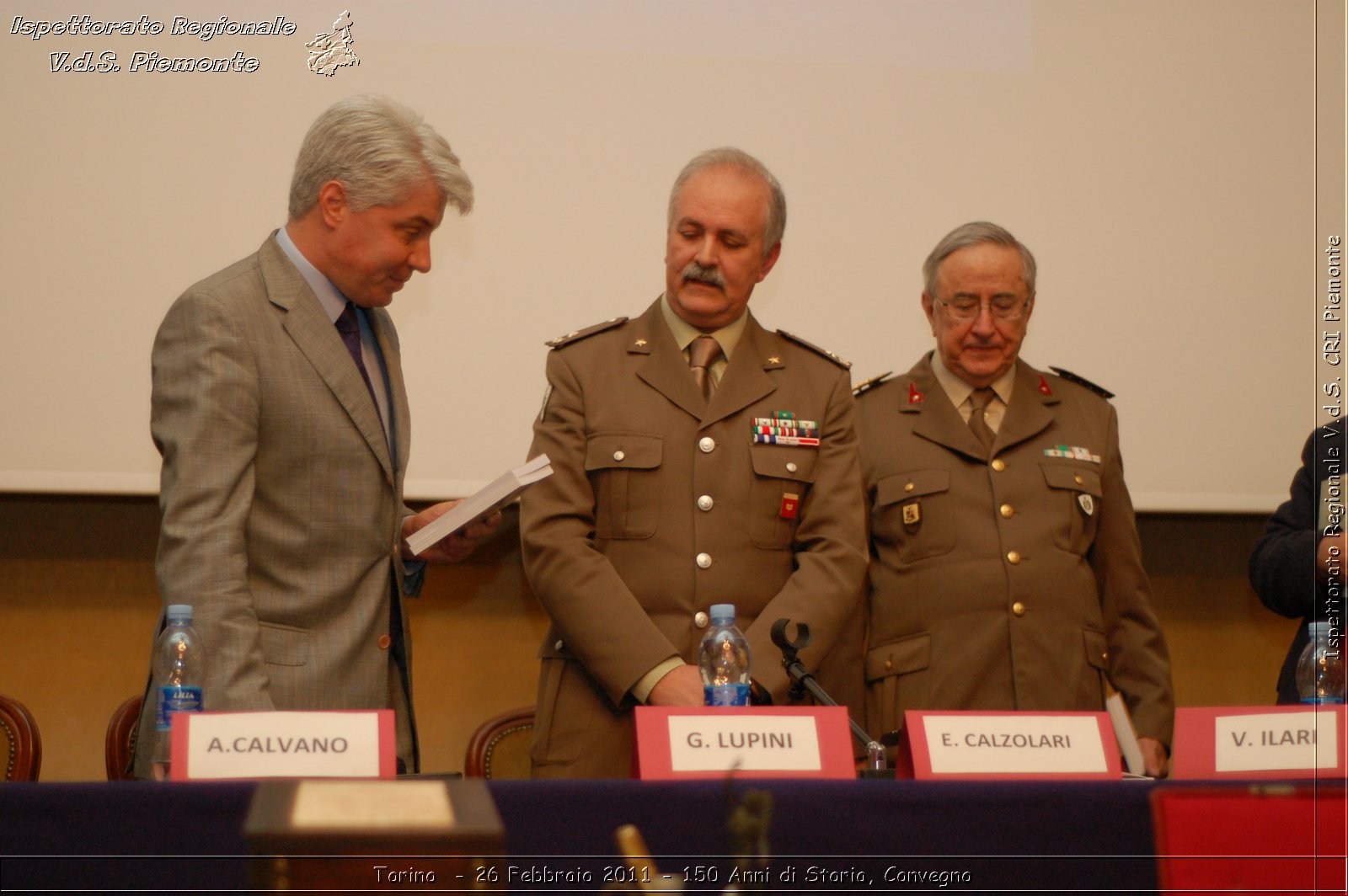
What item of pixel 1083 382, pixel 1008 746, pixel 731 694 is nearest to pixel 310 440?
pixel 731 694

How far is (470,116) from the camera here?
12.1 feet

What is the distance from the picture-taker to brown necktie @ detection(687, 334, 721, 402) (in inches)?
116

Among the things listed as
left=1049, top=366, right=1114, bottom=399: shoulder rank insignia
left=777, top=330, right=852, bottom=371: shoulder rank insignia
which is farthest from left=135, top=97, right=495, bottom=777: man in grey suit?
left=1049, top=366, right=1114, bottom=399: shoulder rank insignia

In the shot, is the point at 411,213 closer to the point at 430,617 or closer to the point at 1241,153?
the point at 430,617

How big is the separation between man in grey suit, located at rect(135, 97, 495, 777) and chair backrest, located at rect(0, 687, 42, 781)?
2.52ft

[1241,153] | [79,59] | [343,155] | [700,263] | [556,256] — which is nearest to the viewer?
[343,155]

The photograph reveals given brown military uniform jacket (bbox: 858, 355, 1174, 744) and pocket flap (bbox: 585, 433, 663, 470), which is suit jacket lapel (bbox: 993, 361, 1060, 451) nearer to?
brown military uniform jacket (bbox: 858, 355, 1174, 744)

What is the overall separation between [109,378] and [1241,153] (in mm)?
3186

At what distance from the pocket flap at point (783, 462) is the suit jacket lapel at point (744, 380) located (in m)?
0.10

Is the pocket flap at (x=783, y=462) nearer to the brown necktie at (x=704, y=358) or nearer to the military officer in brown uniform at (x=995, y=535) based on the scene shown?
the brown necktie at (x=704, y=358)

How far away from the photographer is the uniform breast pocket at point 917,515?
3131mm

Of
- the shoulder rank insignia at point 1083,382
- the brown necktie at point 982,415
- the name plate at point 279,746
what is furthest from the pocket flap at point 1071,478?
the name plate at point 279,746

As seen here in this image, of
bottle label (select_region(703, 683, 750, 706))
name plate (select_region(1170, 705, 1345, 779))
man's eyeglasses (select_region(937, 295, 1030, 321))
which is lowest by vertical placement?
name plate (select_region(1170, 705, 1345, 779))

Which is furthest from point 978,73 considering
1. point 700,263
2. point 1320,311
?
point 700,263
